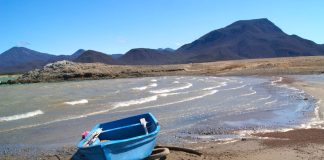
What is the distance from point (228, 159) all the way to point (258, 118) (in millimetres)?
7600

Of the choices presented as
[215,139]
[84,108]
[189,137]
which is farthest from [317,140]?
[84,108]

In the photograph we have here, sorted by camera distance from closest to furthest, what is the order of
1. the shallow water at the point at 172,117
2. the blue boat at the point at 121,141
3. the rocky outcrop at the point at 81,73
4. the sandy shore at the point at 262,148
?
the blue boat at the point at 121,141 → the sandy shore at the point at 262,148 → the shallow water at the point at 172,117 → the rocky outcrop at the point at 81,73

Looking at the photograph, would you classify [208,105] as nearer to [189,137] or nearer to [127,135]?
[189,137]

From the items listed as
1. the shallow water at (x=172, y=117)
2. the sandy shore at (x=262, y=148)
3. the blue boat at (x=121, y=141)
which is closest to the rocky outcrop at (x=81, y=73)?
the shallow water at (x=172, y=117)

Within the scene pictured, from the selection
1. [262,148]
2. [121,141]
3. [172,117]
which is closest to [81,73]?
[172,117]

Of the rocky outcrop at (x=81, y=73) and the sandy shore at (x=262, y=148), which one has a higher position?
the rocky outcrop at (x=81, y=73)

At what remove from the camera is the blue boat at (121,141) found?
388 inches

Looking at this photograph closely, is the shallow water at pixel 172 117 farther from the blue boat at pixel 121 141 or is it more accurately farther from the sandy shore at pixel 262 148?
the blue boat at pixel 121 141

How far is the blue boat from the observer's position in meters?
9.87

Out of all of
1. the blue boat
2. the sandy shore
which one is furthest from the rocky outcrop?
the blue boat

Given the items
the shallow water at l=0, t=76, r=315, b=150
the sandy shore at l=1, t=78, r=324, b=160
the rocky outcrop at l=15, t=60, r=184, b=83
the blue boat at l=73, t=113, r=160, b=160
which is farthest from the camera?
the rocky outcrop at l=15, t=60, r=184, b=83

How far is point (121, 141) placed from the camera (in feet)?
33.5

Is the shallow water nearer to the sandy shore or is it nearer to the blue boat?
the sandy shore

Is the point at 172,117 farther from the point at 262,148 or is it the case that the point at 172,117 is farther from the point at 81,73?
the point at 81,73
